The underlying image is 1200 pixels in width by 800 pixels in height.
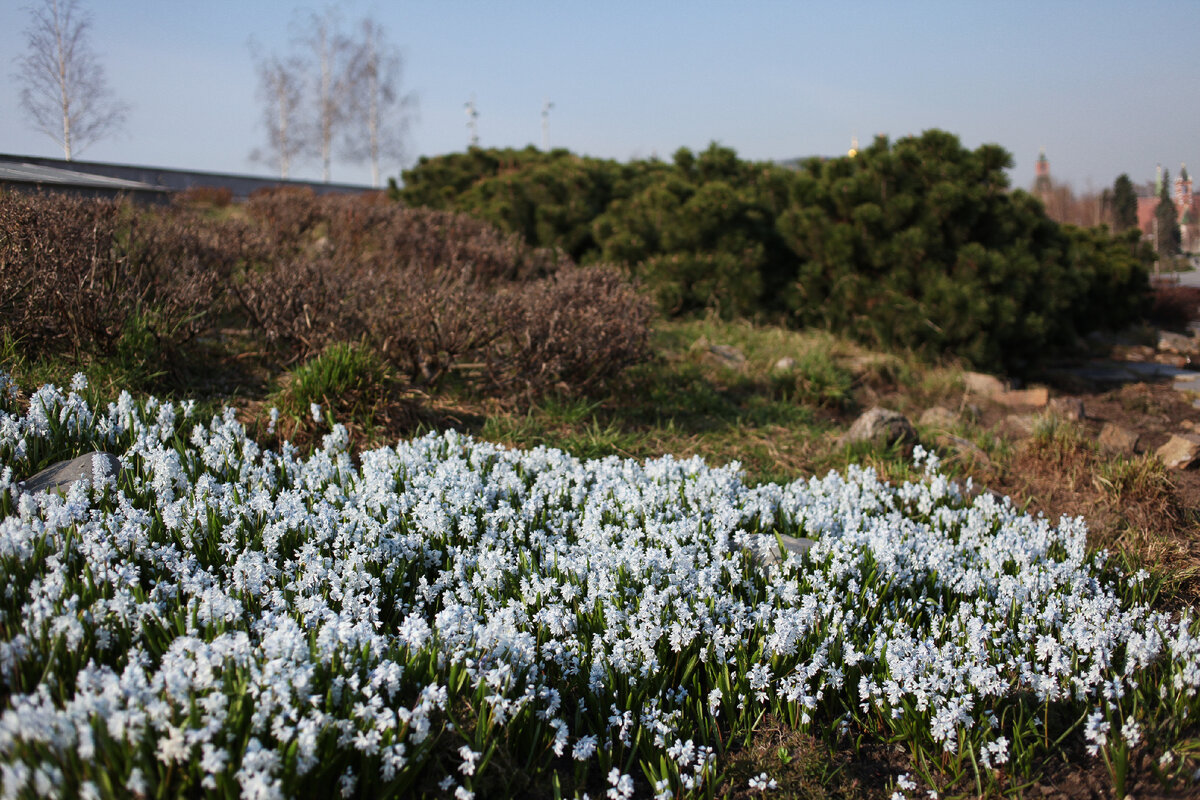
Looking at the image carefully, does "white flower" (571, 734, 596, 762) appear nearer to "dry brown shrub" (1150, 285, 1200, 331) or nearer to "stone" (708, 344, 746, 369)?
"stone" (708, 344, 746, 369)

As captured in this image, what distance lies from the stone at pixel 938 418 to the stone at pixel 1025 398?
1.36m

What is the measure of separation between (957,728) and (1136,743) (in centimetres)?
56

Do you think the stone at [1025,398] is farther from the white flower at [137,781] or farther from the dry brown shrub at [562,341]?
the white flower at [137,781]

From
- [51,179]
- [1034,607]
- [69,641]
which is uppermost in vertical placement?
[51,179]

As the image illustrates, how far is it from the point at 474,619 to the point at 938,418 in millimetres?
4833

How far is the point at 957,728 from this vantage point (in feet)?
8.76

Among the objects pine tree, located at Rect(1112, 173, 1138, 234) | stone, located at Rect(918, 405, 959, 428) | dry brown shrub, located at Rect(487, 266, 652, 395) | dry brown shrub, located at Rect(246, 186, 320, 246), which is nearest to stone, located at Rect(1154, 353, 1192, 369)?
stone, located at Rect(918, 405, 959, 428)

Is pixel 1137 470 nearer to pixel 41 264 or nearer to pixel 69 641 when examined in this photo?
pixel 69 641

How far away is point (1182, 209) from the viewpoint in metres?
20.3

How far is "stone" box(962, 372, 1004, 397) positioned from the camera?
794 centimetres

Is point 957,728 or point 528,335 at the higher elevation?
point 528,335

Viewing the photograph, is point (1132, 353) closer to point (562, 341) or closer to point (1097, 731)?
point (562, 341)

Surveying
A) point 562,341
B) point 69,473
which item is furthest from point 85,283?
point 562,341

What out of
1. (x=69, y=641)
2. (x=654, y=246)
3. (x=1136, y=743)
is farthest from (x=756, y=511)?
(x=654, y=246)
